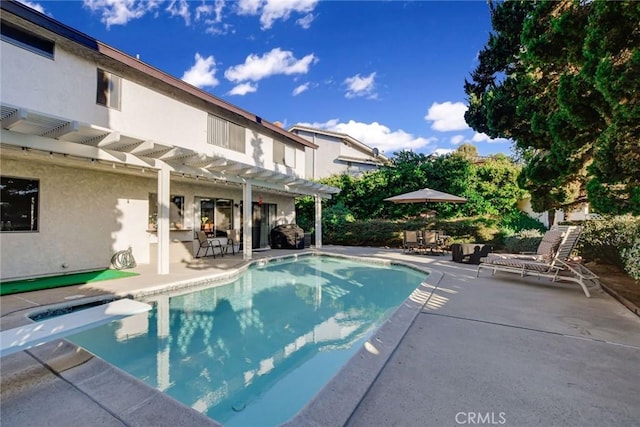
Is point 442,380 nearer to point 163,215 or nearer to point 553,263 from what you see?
point 553,263

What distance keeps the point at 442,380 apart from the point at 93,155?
7346mm

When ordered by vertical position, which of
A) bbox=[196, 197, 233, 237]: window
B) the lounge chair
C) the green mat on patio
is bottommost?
the green mat on patio

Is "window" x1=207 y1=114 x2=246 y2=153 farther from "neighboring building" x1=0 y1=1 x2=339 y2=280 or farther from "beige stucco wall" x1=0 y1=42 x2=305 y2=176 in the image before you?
"beige stucco wall" x1=0 y1=42 x2=305 y2=176

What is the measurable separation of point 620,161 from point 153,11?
14087 millimetres

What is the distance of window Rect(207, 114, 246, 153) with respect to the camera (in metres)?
11.4

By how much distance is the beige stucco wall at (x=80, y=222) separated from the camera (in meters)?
7.00

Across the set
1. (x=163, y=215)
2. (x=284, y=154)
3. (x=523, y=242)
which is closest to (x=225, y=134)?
(x=284, y=154)

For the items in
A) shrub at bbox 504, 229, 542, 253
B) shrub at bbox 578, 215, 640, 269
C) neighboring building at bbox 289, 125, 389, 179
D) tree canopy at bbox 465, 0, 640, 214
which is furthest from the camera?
neighboring building at bbox 289, 125, 389, 179

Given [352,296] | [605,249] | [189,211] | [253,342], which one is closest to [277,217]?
[189,211]

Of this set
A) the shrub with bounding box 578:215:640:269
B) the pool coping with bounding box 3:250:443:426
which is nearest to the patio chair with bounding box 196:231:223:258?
the pool coping with bounding box 3:250:443:426

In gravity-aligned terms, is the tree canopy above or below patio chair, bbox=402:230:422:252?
above

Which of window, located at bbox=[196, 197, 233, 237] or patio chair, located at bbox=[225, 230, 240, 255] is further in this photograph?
patio chair, located at bbox=[225, 230, 240, 255]

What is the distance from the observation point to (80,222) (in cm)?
805

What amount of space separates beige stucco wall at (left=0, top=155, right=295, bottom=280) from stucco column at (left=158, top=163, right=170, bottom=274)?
1935 mm
